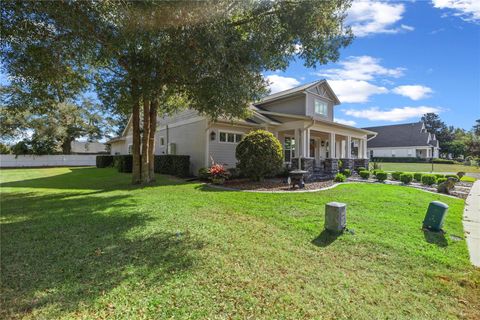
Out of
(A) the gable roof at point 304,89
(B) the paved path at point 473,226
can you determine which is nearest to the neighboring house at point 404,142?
(A) the gable roof at point 304,89

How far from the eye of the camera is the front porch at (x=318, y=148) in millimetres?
14874

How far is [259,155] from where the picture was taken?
11812 millimetres

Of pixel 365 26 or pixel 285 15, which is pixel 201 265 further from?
pixel 365 26

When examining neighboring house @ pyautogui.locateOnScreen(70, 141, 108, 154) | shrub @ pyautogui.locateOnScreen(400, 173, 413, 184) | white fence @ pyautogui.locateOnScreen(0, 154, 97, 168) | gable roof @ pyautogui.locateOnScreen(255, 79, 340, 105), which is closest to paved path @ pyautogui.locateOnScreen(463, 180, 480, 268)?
shrub @ pyautogui.locateOnScreen(400, 173, 413, 184)

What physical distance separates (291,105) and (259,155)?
765 cm

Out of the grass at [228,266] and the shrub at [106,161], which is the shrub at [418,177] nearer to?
the grass at [228,266]

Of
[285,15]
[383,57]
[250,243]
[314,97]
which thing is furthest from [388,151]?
[250,243]

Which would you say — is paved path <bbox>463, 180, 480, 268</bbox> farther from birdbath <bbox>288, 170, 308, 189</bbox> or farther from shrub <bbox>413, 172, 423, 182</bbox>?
birdbath <bbox>288, 170, 308, 189</bbox>

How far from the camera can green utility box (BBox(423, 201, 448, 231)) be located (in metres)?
5.50

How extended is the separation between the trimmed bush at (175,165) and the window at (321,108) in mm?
9510

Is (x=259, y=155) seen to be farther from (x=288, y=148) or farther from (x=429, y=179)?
(x=429, y=179)

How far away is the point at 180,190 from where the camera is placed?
10.1 meters

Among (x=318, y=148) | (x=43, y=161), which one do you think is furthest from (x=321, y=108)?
(x=43, y=161)

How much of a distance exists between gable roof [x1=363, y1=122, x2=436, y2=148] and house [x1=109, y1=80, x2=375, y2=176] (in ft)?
87.5
